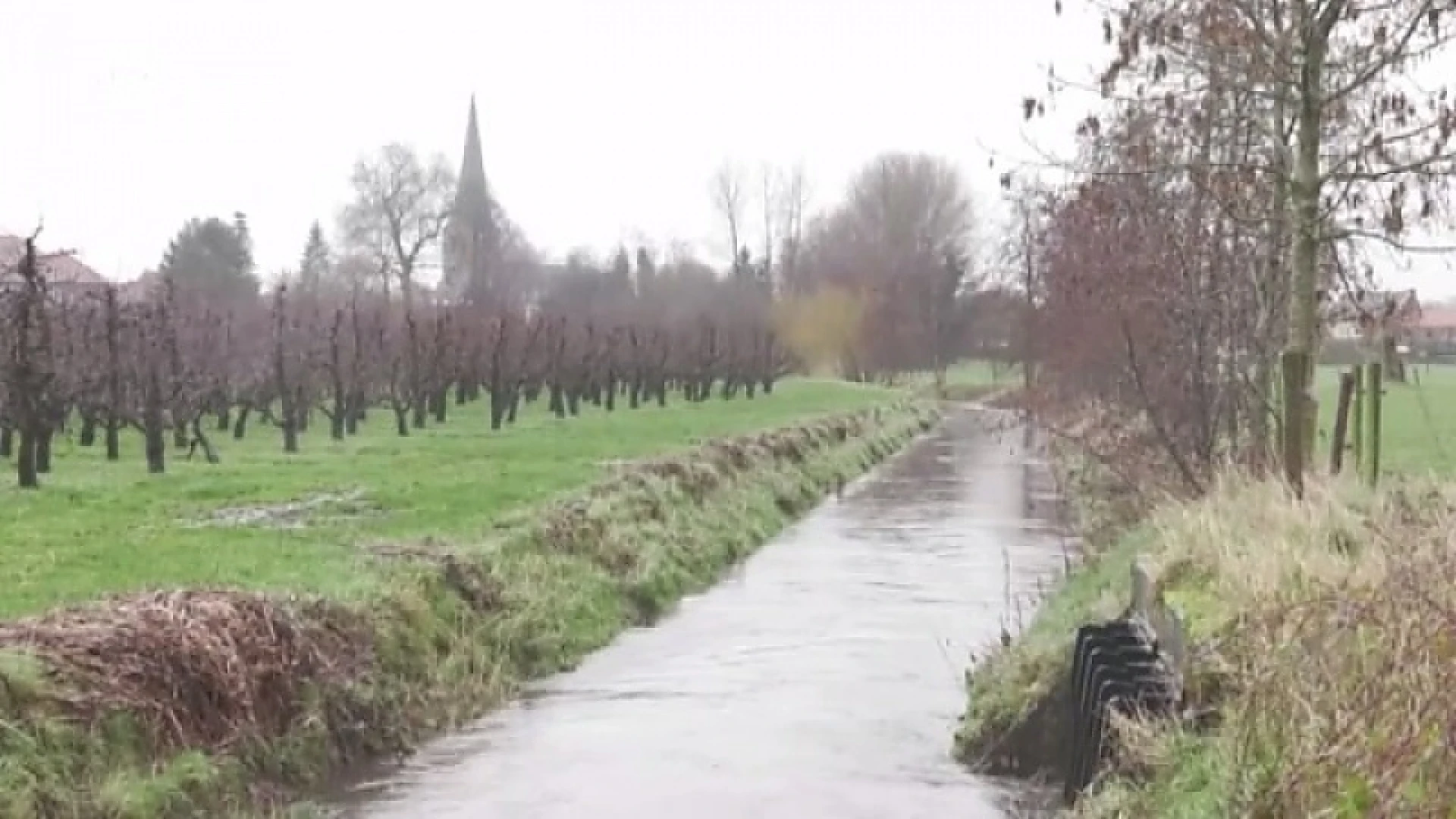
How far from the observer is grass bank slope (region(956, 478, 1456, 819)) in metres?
5.29

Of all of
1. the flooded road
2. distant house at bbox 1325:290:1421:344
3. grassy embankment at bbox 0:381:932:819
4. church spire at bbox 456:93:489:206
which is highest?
church spire at bbox 456:93:489:206

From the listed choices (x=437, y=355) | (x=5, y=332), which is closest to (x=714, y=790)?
(x=5, y=332)

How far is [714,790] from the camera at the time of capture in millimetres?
10906

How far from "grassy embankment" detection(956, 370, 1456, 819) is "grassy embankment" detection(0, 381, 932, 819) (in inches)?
184

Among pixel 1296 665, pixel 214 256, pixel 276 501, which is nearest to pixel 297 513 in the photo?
pixel 276 501

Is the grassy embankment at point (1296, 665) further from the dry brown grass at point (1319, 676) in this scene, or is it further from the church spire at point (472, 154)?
the church spire at point (472, 154)

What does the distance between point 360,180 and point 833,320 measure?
28573mm

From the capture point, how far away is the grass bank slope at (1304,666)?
529 cm

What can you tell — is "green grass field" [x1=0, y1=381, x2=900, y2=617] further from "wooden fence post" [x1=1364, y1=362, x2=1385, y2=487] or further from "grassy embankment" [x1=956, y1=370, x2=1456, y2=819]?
"wooden fence post" [x1=1364, y1=362, x2=1385, y2=487]

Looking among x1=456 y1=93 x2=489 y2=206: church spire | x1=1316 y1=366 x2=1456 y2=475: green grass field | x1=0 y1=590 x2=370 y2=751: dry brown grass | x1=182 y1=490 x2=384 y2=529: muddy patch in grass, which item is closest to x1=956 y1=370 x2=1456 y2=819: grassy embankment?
x1=1316 y1=366 x2=1456 y2=475: green grass field

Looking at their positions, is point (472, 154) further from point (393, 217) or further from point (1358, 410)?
point (1358, 410)

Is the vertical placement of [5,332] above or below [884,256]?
below

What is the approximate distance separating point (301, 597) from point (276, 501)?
334 inches

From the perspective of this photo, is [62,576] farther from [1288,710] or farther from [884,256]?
[884,256]
